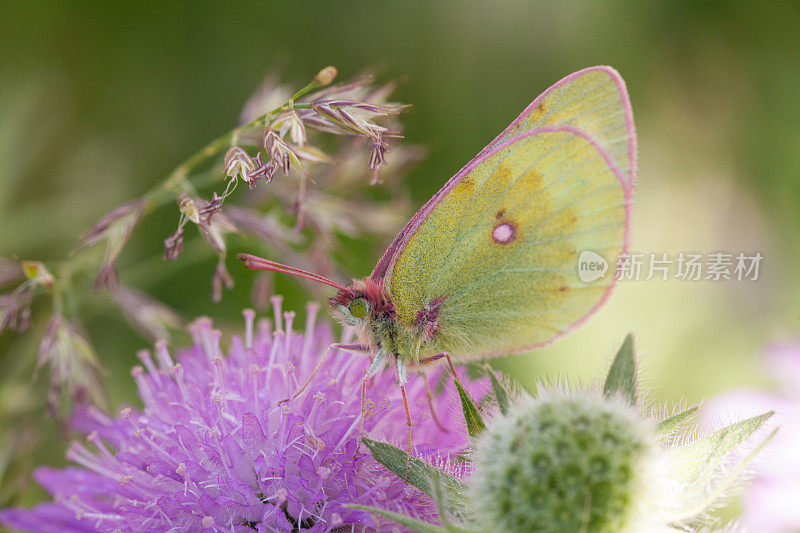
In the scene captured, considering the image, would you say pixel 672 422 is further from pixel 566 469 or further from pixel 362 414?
pixel 362 414

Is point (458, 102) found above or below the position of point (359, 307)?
above

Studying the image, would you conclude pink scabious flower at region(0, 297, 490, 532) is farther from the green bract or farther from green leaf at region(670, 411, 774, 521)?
green leaf at region(670, 411, 774, 521)

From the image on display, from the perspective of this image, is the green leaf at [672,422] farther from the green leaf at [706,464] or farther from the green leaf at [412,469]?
the green leaf at [412,469]

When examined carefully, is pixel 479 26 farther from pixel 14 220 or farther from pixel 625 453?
pixel 625 453

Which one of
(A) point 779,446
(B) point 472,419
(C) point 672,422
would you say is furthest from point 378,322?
(A) point 779,446

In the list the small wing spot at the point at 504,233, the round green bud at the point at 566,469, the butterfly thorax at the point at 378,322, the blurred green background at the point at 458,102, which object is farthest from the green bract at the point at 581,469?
the blurred green background at the point at 458,102

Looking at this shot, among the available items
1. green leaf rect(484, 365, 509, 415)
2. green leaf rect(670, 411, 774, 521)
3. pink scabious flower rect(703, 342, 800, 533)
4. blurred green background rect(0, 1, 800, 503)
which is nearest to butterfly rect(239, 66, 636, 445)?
green leaf rect(484, 365, 509, 415)
